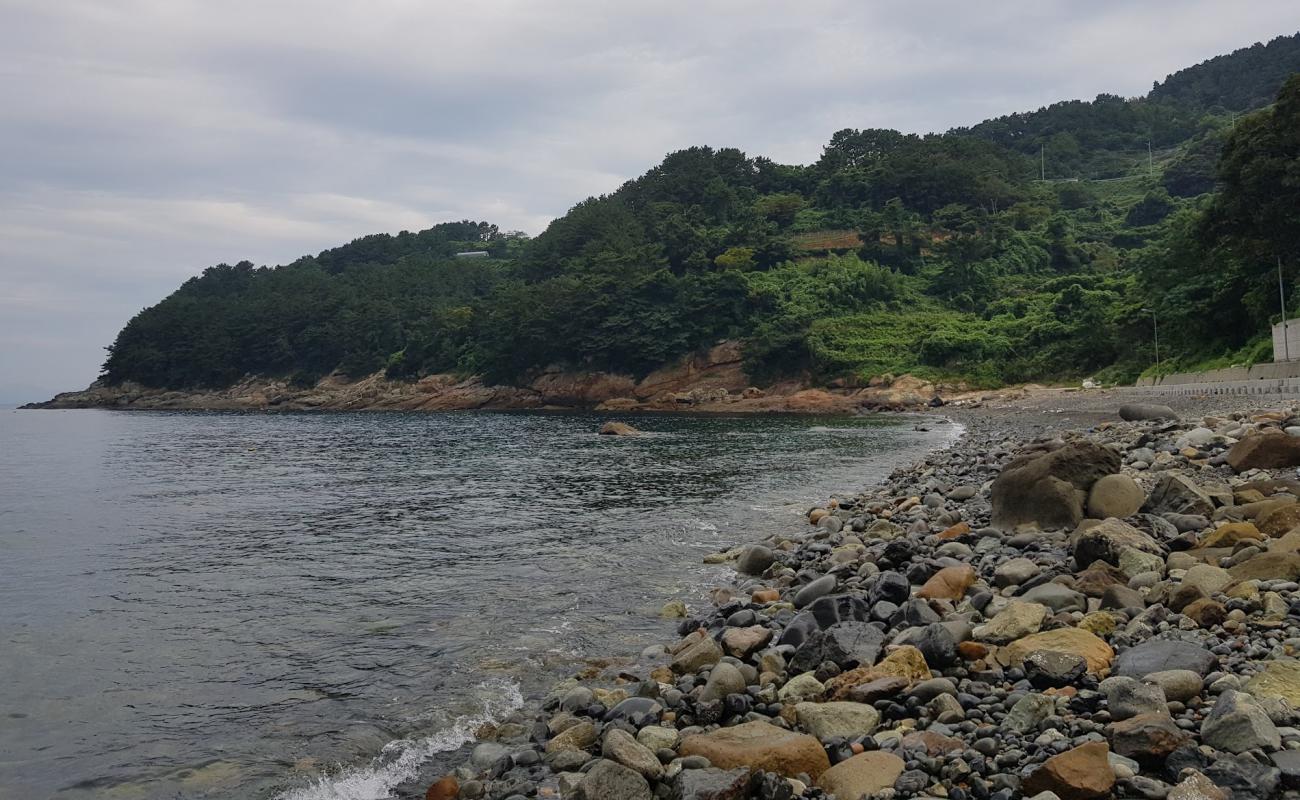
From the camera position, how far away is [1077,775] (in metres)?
4.84

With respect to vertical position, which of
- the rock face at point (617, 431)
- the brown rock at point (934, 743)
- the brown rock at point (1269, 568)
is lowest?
the rock face at point (617, 431)

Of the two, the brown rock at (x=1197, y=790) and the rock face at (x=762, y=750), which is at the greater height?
the brown rock at (x=1197, y=790)

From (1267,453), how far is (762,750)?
12156 mm

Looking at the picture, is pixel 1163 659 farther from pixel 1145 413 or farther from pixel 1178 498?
pixel 1145 413

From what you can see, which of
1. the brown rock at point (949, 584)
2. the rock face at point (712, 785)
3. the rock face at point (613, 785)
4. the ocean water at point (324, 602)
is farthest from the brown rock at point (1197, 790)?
the ocean water at point (324, 602)

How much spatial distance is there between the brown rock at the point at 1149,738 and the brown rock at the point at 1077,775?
0.23m

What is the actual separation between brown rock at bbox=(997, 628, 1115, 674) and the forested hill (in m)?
39.4

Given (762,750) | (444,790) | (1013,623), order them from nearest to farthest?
(762,750), (444,790), (1013,623)

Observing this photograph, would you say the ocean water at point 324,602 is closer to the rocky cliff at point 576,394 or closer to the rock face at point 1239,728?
the rock face at point 1239,728

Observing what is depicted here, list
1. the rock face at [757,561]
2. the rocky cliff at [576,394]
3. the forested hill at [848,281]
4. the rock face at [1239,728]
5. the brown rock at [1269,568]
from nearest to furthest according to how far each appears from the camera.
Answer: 1. the rock face at [1239,728]
2. the brown rock at [1269,568]
3. the rock face at [757,561]
4. the forested hill at [848,281]
5. the rocky cliff at [576,394]

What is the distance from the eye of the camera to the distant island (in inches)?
2055

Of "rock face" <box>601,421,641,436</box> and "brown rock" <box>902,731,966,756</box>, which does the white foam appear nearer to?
"brown rock" <box>902,731,966,756</box>

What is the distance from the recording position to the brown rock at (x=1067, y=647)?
6719 mm

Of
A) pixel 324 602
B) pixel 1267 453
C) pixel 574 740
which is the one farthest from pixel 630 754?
pixel 1267 453
